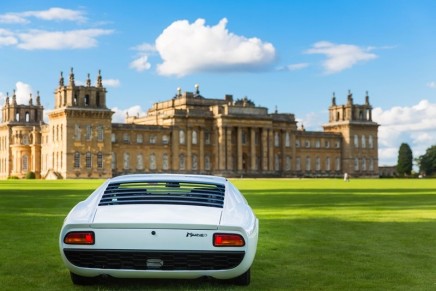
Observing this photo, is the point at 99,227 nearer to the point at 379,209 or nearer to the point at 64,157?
the point at 379,209

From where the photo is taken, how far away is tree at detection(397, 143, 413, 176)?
5694 inches

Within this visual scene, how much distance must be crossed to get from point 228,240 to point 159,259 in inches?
30.7

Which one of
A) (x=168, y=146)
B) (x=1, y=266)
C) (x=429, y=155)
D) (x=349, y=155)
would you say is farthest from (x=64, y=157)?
(x=1, y=266)

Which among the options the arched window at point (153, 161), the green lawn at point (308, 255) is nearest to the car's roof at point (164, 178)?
the green lawn at point (308, 255)

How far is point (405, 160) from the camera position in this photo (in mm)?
145500

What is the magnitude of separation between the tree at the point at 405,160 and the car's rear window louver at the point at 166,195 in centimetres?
13856

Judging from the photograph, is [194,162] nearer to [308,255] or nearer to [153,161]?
[153,161]

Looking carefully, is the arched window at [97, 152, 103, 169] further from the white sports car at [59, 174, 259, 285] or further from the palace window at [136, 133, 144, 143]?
the white sports car at [59, 174, 259, 285]

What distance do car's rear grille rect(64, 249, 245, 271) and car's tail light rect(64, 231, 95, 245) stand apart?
0.10 metres

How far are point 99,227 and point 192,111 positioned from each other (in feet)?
345

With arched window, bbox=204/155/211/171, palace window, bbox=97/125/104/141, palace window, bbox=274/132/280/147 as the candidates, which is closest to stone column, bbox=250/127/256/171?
palace window, bbox=274/132/280/147

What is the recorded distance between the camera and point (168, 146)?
113 meters

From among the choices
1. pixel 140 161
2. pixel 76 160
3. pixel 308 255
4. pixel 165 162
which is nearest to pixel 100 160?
pixel 76 160

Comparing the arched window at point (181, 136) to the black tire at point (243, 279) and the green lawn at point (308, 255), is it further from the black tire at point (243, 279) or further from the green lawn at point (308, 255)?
the black tire at point (243, 279)
